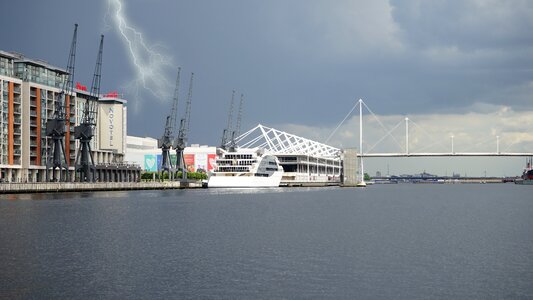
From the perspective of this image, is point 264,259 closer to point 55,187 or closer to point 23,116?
point 55,187

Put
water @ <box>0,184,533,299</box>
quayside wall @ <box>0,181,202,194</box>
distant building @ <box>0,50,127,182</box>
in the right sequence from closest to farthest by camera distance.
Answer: water @ <box>0,184,533,299</box>, quayside wall @ <box>0,181,202,194</box>, distant building @ <box>0,50,127,182</box>

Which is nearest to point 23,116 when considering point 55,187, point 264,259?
point 55,187

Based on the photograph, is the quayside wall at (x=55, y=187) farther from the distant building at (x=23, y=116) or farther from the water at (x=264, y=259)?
the water at (x=264, y=259)

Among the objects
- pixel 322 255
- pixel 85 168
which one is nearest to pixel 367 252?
pixel 322 255

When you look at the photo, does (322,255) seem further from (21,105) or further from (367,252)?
(21,105)

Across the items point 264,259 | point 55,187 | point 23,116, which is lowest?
point 264,259

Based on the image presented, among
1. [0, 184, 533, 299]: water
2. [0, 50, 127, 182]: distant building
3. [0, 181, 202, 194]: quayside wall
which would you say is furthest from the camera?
[0, 50, 127, 182]: distant building

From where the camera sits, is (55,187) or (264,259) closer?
(264,259)

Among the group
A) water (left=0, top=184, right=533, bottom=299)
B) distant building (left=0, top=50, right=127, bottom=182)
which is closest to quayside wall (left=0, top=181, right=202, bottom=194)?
distant building (left=0, top=50, right=127, bottom=182)

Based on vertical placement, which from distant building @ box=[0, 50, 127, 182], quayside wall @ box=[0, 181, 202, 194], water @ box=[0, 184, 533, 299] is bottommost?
water @ box=[0, 184, 533, 299]

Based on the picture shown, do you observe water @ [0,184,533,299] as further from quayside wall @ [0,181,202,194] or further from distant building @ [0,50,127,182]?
distant building @ [0,50,127,182]

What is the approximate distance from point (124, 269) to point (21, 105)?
15144 centimetres

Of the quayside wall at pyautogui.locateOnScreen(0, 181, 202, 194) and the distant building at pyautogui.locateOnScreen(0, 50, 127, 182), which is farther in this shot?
the distant building at pyautogui.locateOnScreen(0, 50, 127, 182)

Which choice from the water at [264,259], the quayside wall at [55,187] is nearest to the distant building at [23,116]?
the quayside wall at [55,187]
